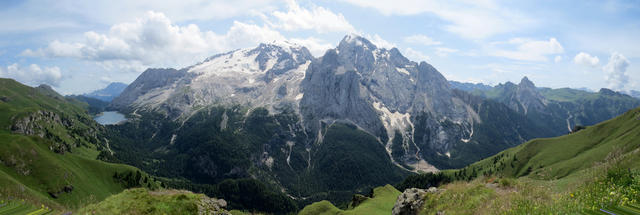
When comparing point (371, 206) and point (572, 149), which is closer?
point (371, 206)

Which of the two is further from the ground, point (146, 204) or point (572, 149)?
point (146, 204)

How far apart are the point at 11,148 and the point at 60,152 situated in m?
26.3

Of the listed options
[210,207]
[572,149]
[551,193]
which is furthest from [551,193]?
[572,149]

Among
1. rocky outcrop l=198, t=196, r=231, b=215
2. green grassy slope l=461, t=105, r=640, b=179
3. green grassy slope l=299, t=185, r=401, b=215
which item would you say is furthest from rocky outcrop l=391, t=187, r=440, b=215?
green grassy slope l=461, t=105, r=640, b=179

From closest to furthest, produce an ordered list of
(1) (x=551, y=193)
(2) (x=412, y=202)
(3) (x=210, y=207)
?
1. (1) (x=551, y=193)
2. (3) (x=210, y=207)
3. (2) (x=412, y=202)

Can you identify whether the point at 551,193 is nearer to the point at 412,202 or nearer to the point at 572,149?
the point at 412,202

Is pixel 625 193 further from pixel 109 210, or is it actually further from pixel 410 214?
pixel 109 210

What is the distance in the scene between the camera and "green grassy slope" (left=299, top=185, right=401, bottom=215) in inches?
2859

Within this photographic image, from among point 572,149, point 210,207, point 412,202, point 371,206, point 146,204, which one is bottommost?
point 371,206

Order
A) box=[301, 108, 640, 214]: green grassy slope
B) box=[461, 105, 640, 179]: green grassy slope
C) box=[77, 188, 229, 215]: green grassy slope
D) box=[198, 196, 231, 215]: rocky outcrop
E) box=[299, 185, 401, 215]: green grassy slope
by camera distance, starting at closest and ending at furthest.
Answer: box=[301, 108, 640, 214]: green grassy slope, box=[77, 188, 229, 215]: green grassy slope, box=[198, 196, 231, 215]: rocky outcrop, box=[299, 185, 401, 215]: green grassy slope, box=[461, 105, 640, 179]: green grassy slope

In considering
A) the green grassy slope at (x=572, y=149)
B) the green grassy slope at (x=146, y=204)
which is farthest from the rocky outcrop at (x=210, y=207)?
the green grassy slope at (x=572, y=149)

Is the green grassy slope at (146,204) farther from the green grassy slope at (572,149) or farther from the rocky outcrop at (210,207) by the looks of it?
the green grassy slope at (572,149)

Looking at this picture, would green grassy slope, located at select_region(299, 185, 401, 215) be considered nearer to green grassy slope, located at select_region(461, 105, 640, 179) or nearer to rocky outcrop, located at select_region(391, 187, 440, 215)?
rocky outcrop, located at select_region(391, 187, 440, 215)

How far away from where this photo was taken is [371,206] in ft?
255
